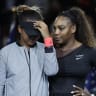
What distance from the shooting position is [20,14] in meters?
5.39

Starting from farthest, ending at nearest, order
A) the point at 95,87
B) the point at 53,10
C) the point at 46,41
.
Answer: the point at 53,10, the point at 95,87, the point at 46,41

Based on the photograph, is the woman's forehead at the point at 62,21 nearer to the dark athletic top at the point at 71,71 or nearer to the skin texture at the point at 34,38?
the skin texture at the point at 34,38

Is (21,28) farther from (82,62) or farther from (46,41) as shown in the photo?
(82,62)

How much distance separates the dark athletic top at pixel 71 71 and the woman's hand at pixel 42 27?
336 mm

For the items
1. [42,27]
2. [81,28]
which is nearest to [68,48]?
[81,28]

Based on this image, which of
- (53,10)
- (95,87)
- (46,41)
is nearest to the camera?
(46,41)

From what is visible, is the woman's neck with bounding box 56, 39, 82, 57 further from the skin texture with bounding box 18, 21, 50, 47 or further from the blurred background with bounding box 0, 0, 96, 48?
the blurred background with bounding box 0, 0, 96, 48

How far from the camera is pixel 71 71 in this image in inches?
208

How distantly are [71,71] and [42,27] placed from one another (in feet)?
1.80

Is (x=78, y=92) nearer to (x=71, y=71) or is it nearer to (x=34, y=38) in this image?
(x=71, y=71)

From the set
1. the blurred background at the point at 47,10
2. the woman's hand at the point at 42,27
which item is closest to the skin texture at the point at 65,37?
the woman's hand at the point at 42,27

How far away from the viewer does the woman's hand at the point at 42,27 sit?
17.1 ft

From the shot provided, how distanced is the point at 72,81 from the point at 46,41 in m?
0.52

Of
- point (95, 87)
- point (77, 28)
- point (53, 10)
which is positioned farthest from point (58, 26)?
point (53, 10)
